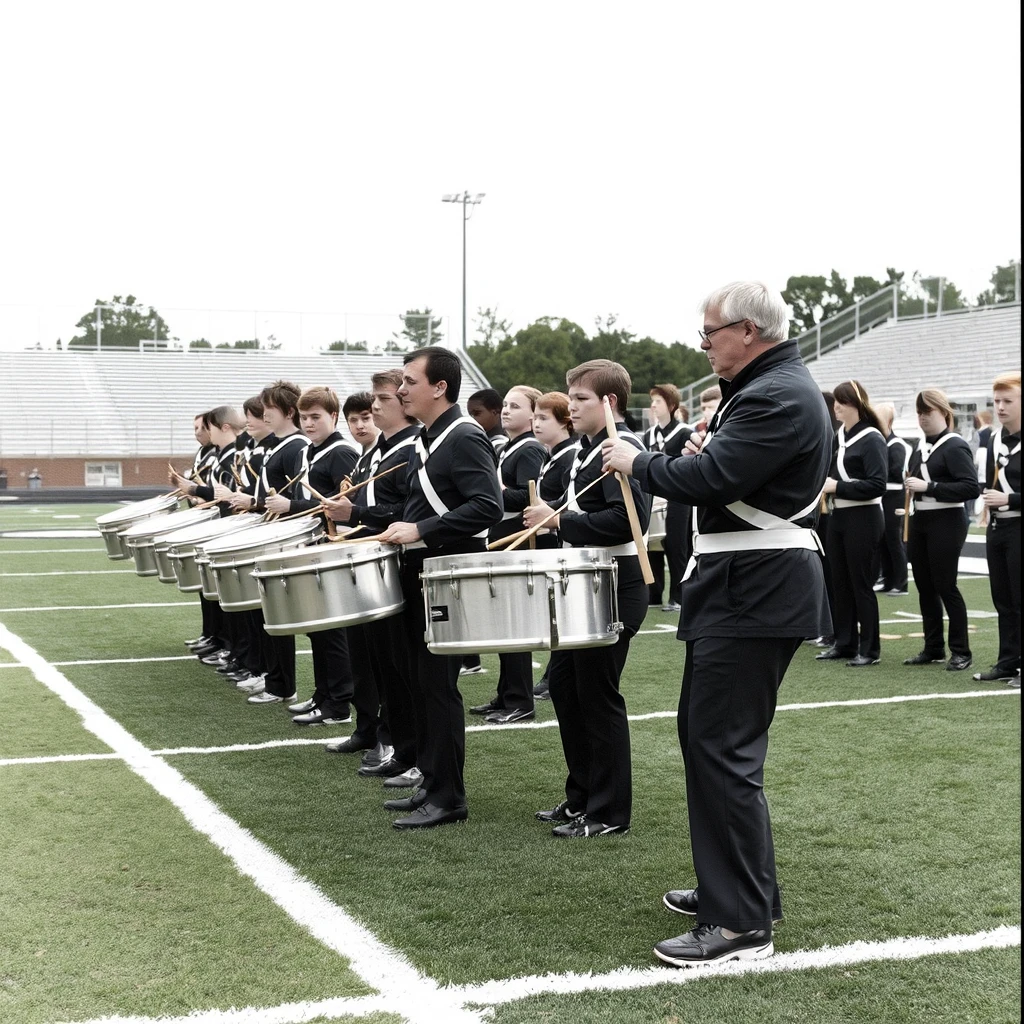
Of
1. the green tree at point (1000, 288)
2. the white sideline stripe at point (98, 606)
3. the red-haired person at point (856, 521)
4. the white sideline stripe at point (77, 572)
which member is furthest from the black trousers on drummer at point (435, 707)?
the green tree at point (1000, 288)

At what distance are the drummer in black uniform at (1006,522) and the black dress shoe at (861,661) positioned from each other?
2.53ft

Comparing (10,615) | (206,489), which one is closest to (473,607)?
(206,489)

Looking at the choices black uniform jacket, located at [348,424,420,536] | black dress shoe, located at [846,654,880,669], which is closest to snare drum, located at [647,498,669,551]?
black dress shoe, located at [846,654,880,669]

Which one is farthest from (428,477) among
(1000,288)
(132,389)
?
(132,389)

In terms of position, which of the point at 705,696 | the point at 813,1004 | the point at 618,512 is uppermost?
the point at 618,512

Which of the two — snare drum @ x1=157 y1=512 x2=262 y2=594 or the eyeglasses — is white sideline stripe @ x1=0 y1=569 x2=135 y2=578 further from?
the eyeglasses

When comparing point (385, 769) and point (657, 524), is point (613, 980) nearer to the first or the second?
point (385, 769)

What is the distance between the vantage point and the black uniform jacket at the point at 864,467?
29.1 feet

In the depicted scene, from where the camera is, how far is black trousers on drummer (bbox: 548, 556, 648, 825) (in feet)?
16.5

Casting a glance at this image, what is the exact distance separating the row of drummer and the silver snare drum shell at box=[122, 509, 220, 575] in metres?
1.54

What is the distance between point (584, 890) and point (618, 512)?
1.38 metres

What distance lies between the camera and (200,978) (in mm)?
3654

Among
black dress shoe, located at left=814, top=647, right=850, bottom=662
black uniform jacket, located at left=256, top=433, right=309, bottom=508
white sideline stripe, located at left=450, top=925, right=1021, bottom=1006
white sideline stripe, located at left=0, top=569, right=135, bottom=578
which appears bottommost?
black dress shoe, located at left=814, top=647, right=850, bottom=662

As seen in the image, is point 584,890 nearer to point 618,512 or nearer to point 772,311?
point 618,512
